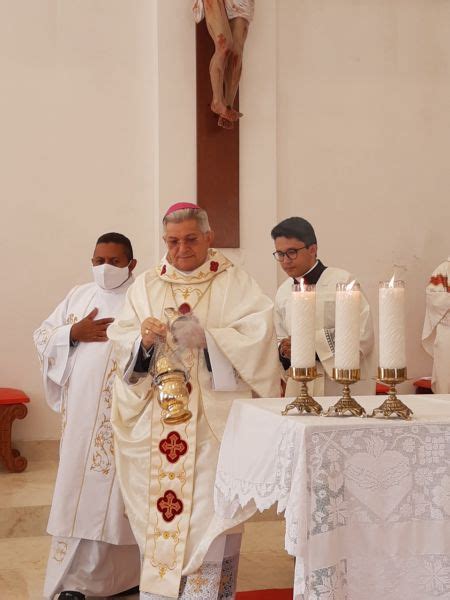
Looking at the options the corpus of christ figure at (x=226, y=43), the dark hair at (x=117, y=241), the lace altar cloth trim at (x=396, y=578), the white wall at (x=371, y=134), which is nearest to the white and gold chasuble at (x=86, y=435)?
the dark hair at (x=117, y=241)

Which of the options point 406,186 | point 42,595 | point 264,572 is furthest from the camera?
point 406,186

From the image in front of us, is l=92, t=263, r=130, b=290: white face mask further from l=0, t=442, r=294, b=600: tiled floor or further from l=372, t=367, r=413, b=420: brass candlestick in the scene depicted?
l=372, t=367, r=413, b=420: brass candlestick

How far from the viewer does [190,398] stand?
13.1ft

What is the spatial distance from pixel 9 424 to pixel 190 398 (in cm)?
296

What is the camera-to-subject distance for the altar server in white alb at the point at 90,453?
4.54 m

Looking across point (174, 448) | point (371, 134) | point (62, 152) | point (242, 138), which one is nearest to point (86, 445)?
point (174, 448)

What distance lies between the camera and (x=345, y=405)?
3.00m

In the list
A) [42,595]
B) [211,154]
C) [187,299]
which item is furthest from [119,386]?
[211,154]

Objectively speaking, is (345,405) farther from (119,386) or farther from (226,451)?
(119,386)

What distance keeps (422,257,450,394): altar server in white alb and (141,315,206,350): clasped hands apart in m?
4.05

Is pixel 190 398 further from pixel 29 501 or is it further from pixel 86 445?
pixel 29 501

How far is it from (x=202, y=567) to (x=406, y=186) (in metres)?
5.12

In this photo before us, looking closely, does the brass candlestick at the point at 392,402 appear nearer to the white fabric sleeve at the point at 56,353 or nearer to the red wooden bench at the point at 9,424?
the white fabric sleeve at the point at 56,353

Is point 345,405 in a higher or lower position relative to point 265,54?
lower
